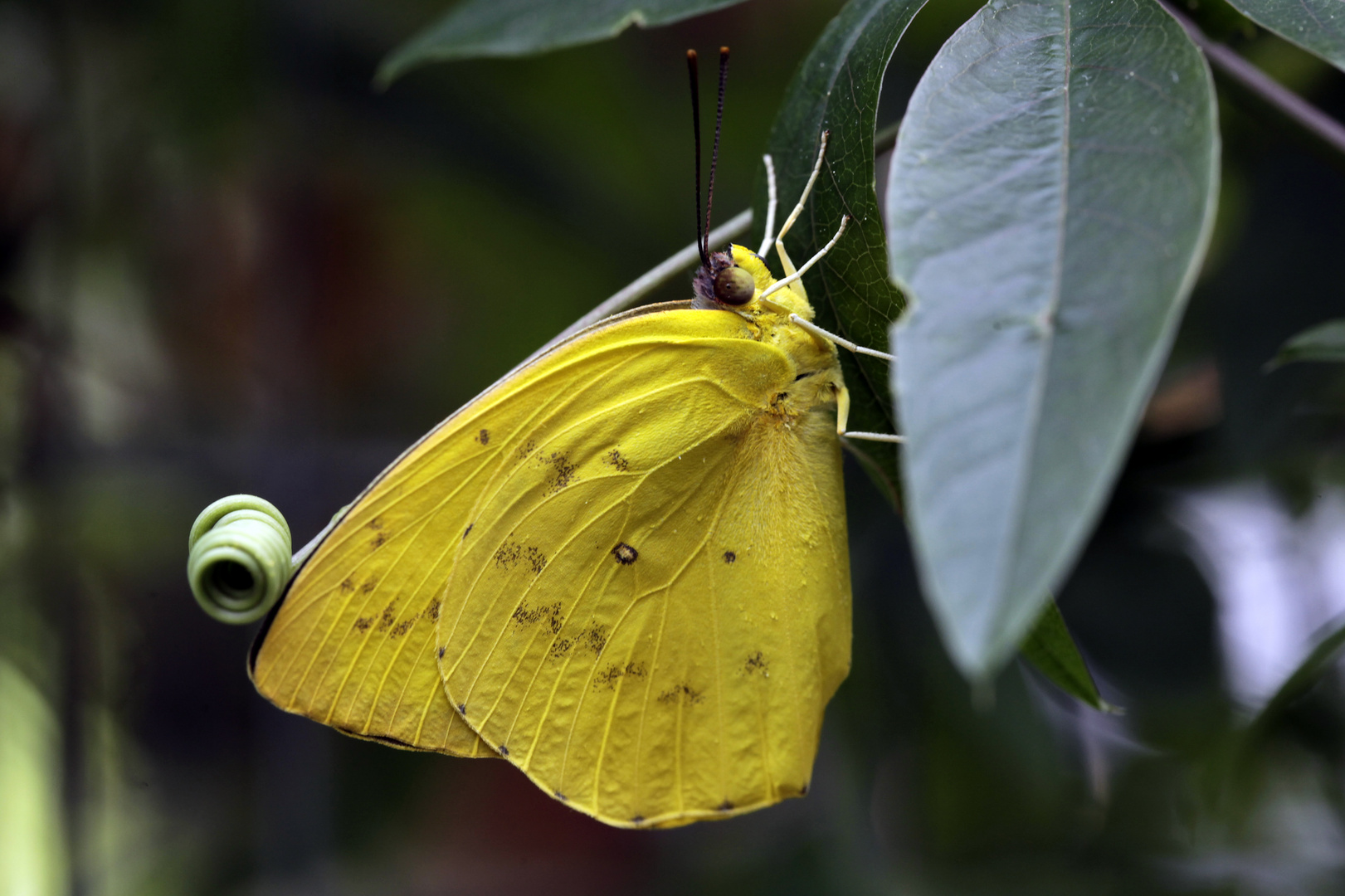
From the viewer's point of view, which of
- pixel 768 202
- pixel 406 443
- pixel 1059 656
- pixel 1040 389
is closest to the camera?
pixel 1040 389

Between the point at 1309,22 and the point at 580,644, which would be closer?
the point at 1309,22

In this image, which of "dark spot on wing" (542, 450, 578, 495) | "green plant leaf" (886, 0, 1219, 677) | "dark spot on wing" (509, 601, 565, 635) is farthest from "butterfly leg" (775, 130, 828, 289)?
"dark spot on wing" (509, 601, 565, 635)

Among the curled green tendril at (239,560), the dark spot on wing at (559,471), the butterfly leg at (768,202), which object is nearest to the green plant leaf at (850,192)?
the butterfly leg at (768,202)

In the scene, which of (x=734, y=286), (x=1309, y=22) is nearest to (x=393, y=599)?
(x=734, y=286)

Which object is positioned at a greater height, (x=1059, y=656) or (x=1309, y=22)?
(x=1309, y=22)

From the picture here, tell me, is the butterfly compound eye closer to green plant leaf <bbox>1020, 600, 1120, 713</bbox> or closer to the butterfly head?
the butterfly head

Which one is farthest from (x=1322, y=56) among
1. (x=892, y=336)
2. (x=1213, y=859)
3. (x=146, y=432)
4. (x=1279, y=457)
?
(x=146, y=432)

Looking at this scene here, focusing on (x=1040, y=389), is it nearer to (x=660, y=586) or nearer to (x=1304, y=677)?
(x=660, y=586)

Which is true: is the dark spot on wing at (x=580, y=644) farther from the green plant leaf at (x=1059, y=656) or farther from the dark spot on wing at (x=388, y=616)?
the green plant leaf at (x=1059, y=656)
